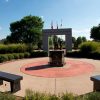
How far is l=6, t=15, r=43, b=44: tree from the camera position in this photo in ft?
149

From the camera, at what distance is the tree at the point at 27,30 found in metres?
45.3

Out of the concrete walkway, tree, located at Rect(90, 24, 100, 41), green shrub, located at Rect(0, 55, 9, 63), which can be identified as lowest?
the concrete walkway

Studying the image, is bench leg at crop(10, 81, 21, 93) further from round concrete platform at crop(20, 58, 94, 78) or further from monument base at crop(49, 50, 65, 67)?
monument base at crop(49, 50, 65, 67)

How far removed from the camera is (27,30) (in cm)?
4631

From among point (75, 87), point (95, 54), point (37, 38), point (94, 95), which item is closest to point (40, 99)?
point (94, 95)

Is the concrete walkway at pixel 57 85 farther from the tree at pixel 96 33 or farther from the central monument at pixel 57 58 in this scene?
the tree at pixel 96 33

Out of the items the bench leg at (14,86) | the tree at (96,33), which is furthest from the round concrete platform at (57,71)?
the tree at (96,33)

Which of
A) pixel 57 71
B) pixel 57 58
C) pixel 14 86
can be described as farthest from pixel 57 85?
pixel 57 58

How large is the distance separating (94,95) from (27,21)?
4275cm

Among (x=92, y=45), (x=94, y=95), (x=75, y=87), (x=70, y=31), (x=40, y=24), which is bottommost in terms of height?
(x=75, y=87)

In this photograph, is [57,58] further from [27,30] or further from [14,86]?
[27,30]

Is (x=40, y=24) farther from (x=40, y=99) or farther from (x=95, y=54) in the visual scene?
(x=40, y=99)

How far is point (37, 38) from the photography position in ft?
150

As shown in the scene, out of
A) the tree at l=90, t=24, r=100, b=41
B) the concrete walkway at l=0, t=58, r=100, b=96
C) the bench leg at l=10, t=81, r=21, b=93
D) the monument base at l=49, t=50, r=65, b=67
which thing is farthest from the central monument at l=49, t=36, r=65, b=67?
the tree at l=90, t=24, r=100, b=41
